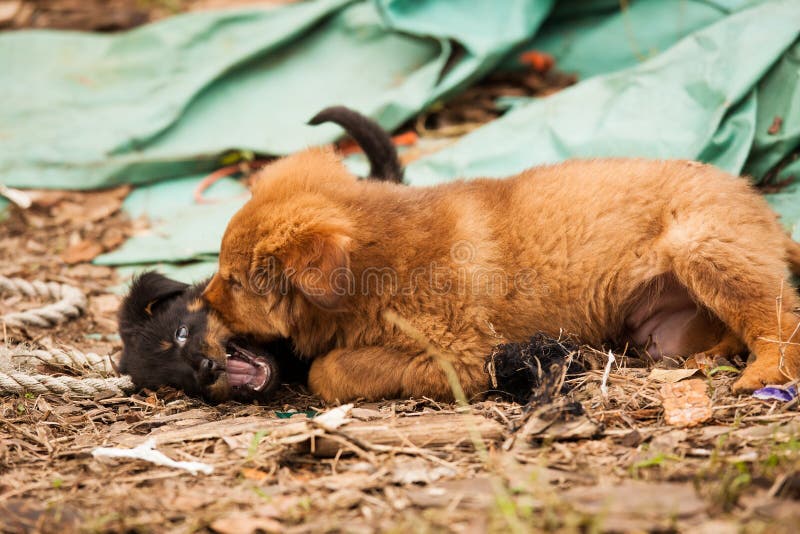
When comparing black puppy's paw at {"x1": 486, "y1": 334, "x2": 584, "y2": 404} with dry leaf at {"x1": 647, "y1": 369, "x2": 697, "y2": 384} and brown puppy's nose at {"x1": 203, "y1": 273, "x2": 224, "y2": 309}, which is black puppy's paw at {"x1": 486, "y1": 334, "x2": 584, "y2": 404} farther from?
brown puppy's nose at {"x1": 203, "y1": 273, "x2": 224, "y2": 309}

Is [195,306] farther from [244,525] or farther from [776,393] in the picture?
[776,393]

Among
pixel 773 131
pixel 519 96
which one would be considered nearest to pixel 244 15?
pixel 519 96

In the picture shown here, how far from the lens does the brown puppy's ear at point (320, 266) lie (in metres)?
3.31

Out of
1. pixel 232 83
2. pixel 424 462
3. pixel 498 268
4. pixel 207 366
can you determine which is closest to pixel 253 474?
pixel 424 462

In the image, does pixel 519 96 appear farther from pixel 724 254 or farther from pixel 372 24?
pixel 724 254

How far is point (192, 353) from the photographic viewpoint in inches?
160

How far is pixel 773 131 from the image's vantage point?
209 inches

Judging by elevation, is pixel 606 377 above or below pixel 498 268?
below

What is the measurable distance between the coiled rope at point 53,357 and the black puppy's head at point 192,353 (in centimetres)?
18

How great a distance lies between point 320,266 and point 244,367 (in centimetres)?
113

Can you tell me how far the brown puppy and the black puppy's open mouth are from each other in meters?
0.24

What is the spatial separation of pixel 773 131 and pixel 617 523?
389 cm

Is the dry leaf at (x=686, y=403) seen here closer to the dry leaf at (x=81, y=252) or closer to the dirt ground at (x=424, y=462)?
the dirt ground at (x=424, y=462)

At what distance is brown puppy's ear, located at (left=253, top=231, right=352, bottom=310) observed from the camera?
3.31 metres
